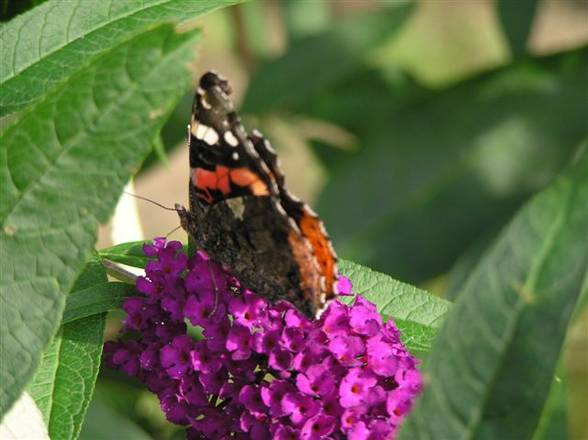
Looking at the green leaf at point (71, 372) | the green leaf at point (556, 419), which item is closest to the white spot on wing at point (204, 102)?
the green leaf at point (71, 372)

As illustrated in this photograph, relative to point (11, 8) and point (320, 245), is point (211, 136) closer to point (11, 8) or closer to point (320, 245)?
point (320, 245)

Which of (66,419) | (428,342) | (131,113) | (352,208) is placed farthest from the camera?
(352,208)

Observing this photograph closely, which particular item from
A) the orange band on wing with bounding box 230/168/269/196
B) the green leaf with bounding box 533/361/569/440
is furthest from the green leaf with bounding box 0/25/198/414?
the green leaf with bounding box 533/361/569/440

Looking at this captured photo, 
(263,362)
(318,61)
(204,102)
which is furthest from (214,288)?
(318,61)

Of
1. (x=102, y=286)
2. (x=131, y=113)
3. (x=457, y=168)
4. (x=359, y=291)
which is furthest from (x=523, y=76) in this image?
(x=131, y=113)

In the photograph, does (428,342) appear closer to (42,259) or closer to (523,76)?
(42,259)
